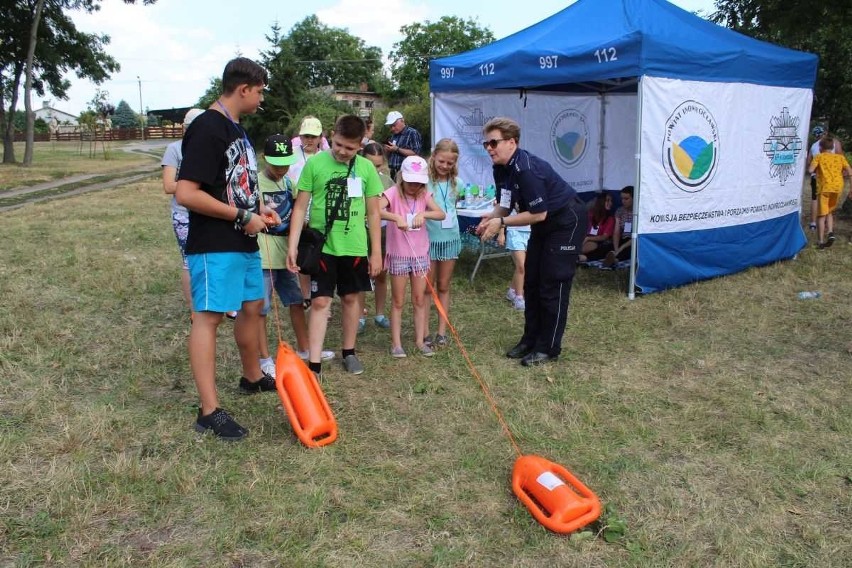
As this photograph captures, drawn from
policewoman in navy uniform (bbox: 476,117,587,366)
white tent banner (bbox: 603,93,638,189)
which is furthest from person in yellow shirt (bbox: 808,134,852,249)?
policewoman in navy uniform (bbox: 476,117,587,366)

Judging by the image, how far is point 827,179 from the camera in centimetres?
880

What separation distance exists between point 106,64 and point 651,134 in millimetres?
25773

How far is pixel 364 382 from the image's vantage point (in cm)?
418

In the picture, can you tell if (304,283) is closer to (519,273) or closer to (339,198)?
(339,198)

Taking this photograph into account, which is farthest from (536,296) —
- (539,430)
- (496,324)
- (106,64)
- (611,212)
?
(106,64)

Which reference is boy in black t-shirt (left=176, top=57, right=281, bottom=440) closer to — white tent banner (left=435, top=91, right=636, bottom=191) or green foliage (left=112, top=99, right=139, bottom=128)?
white tent banner (left=435, top=91, right=636, bottom=191)

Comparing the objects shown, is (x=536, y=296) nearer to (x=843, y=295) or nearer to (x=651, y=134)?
(x=651, y=134)

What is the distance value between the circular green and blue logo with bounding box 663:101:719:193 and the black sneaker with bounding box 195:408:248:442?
15.5 feet

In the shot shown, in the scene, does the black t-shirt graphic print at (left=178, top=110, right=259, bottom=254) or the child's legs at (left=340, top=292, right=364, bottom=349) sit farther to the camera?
the child's legs at (left=340, top=292, right=364, bottom=349)

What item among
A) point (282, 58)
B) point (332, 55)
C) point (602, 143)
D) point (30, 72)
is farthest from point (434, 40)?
point (602, 143)

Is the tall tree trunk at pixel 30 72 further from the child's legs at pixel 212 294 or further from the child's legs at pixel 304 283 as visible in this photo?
the child's legs at pixel 212 294

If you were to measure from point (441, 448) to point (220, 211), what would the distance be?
1.53 meters

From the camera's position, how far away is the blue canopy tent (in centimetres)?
617

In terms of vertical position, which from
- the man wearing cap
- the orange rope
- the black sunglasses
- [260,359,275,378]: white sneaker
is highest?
the man wearing cap
